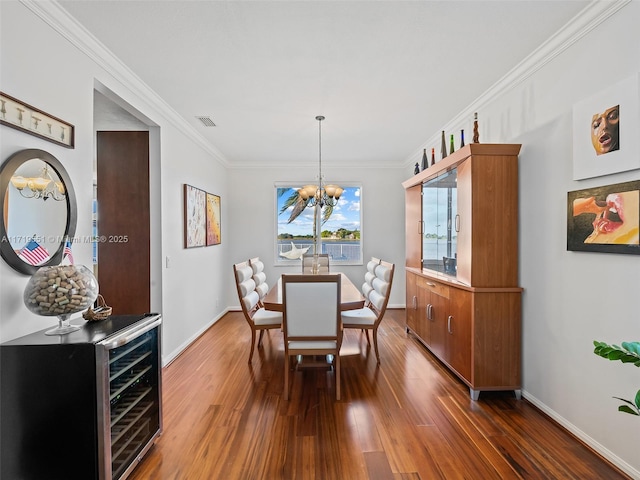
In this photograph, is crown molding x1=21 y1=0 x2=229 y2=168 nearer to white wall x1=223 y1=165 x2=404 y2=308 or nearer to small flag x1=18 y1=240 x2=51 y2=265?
small flag x1=18 y1=240 x2=51 y2=265

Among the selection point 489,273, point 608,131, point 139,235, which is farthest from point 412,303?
point 139,235

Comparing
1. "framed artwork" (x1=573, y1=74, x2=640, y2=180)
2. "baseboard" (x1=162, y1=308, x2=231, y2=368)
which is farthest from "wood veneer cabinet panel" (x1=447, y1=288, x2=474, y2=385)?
"baseboard" (x1=162, y1=308, x2=231, y2=368)

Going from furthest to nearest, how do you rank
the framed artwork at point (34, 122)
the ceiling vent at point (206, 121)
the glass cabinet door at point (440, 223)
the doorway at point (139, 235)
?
the ceiling vent at point (206, 121), the doorway at point (139, 235), the glass cabinet door at point (440, 223), the framed artwork at point (34, 122)

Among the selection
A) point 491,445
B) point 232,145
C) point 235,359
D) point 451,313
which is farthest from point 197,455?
point 232,145

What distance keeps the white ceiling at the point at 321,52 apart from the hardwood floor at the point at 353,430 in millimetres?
2674

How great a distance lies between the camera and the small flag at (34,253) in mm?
1727

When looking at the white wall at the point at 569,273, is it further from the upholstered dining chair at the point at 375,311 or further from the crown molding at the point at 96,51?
the crown molding at the point at 96,51

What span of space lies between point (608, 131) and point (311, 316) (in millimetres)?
2298

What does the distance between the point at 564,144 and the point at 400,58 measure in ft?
4.30

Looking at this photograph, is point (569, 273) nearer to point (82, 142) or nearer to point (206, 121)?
point (82, 142)

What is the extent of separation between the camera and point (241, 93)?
3.05m

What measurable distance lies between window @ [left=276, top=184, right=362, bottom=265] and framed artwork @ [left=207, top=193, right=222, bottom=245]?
3.67ft

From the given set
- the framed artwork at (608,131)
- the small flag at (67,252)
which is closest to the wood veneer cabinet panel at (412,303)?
the framed artwork at (608,131)

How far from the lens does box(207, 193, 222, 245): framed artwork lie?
15.6ft
